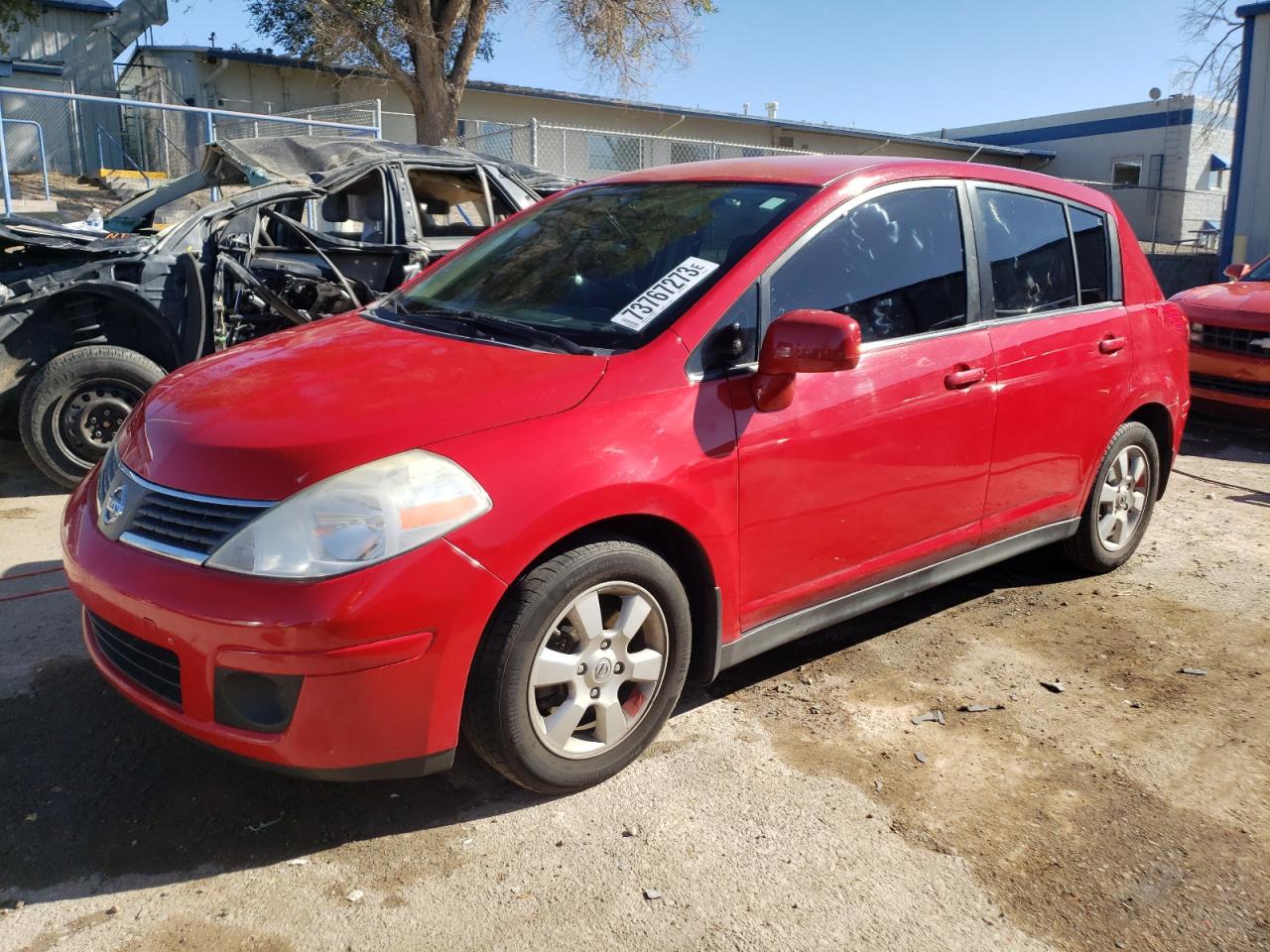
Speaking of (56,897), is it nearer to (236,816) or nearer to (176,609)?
(236,816)

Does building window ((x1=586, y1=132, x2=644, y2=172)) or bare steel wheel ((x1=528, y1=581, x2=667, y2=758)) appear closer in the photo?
bare steel wheel ((x1=528, y1=581, x2=667, y2=758))

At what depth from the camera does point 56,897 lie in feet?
8.01

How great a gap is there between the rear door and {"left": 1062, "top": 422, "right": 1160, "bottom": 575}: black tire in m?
0.11

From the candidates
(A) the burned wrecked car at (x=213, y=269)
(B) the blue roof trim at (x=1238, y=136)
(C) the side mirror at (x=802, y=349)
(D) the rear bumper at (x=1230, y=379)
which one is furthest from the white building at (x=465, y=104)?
(C) the side mirror at (x=802, y=349)

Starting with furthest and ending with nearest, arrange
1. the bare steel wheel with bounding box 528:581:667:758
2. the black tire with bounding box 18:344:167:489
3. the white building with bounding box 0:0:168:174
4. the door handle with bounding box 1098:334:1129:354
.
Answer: the white building with bounding box 0:0:168:174, the black tire with bounding box 18:344:167:489, the door handle with bounding box 1098:334:1129:354, the bare steel wheel with bounding box 528:581:667:758

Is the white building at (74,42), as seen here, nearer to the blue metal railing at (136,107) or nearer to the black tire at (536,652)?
the blue metal railing at (136,107)

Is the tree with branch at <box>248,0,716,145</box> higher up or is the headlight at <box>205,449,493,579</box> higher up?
the tree with branch at <box>248,0,716,145</box>

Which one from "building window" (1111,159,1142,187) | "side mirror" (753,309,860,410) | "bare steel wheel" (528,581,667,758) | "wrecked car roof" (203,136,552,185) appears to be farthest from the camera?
"building window" (1111,159,1142,187)

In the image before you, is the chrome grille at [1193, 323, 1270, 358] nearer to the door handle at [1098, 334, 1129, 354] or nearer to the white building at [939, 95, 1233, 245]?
the door handle at [1098, 334, 1129, 354]

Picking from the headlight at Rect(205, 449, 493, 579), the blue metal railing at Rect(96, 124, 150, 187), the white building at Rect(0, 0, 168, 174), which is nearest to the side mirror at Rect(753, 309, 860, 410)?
the headlight at Rect(205, 449, 493, 579)

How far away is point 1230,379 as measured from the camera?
809 centimetres

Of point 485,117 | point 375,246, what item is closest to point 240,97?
point 485,117

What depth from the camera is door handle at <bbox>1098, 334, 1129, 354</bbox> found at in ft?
13.9

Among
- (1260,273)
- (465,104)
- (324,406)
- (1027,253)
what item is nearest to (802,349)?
(324,406)
